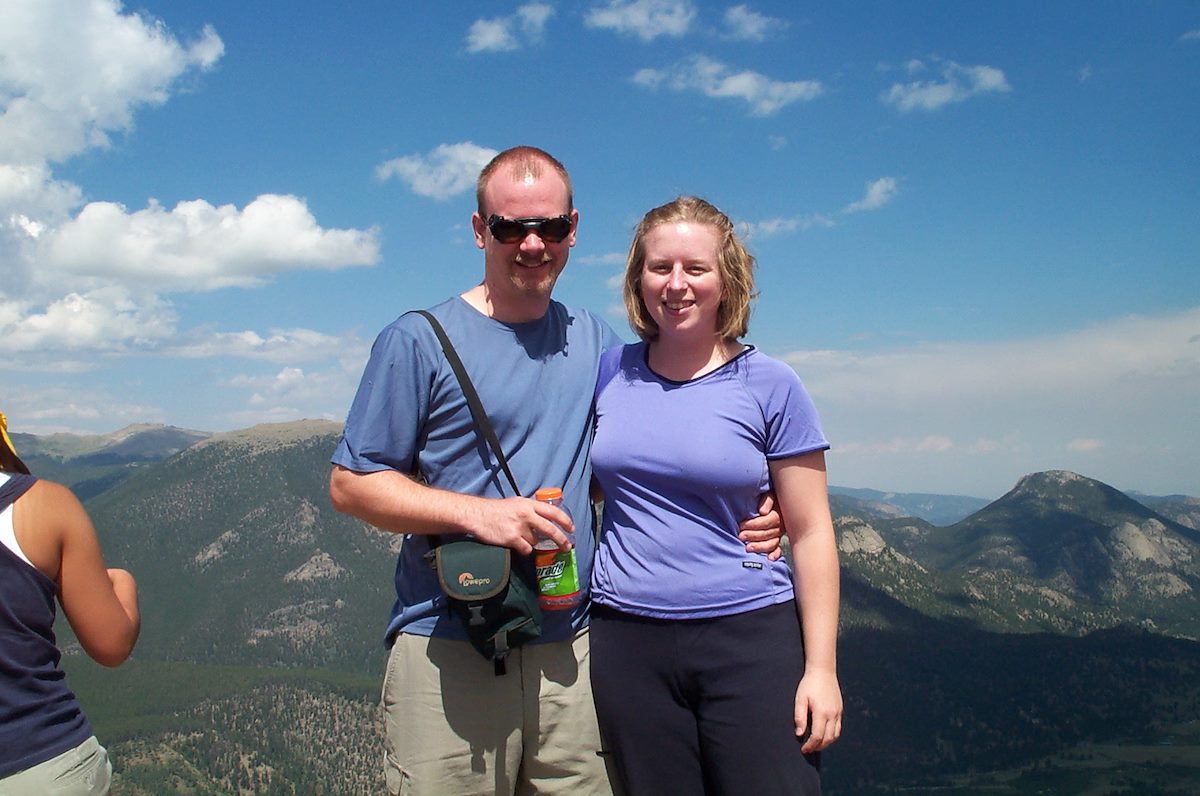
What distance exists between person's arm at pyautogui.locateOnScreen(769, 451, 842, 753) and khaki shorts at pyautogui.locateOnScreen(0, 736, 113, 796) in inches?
162

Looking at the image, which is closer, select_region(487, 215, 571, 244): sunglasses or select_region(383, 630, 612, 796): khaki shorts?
select_region(383, 630, 612, 796): khaki shorts

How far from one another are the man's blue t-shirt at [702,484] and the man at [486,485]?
0.95ft

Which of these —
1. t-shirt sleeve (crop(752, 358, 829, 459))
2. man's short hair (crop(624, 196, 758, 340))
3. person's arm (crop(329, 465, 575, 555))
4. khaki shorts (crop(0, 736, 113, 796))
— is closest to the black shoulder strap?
person's arm (crop(329, 465, 575, 555))

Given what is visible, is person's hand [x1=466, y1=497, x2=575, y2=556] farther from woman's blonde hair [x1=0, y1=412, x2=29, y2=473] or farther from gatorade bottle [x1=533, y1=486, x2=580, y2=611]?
woman's blonde hair [x1=0, y1=412, x2=29, y2=473]

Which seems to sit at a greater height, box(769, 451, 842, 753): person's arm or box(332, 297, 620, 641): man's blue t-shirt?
box(332, 297, 620, 641): man's blue t-shirt

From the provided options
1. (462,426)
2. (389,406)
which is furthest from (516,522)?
(389,406)

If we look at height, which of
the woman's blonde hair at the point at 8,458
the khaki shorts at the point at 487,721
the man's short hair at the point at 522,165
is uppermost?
the man's short hair at the point at 522,165

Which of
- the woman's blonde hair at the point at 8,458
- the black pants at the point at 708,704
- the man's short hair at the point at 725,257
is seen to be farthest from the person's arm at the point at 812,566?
the woman's blonde hair at the point at 8,458

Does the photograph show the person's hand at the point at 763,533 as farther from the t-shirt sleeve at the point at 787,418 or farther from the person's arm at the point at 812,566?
the t-shirt sleeve at the point at 787,418

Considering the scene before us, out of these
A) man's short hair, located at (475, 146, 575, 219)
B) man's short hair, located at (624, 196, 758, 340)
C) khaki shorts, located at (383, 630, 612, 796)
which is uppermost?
man's short hair, located at (475, 146, 575, 219)

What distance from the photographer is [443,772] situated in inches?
233

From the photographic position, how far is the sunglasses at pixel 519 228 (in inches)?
241

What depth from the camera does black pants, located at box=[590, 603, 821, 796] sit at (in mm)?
5336

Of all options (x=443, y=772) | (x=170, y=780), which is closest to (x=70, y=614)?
(x=443, y=772)
